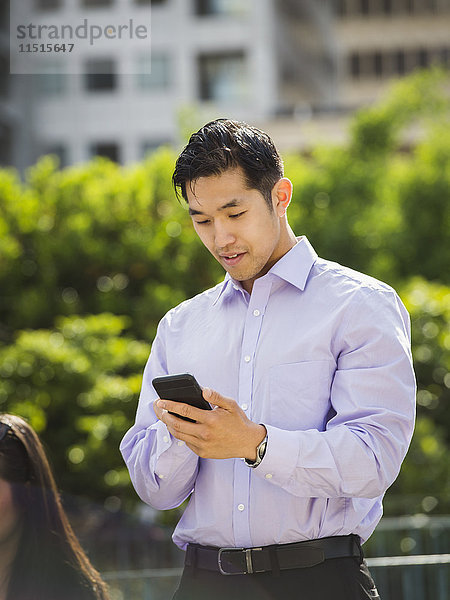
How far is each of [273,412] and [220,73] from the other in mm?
25421

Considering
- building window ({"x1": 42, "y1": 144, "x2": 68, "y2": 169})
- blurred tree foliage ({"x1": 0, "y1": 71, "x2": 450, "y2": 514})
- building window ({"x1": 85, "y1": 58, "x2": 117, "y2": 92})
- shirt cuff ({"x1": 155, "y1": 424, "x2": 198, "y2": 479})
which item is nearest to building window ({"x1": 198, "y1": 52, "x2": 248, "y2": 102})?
building window ({"x1": 85, "y1": 58, "x2": 117, "y2": 92})

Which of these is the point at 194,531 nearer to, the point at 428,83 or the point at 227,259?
the point at 227,259


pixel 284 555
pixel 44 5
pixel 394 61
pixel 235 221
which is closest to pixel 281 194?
pixel 235 221

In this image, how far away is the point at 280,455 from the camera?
184 cm

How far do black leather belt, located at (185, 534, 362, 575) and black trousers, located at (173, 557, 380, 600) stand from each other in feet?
0.05

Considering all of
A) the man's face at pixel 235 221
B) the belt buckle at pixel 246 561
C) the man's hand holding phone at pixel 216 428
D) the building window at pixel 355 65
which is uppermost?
the building window at pixel 355 65

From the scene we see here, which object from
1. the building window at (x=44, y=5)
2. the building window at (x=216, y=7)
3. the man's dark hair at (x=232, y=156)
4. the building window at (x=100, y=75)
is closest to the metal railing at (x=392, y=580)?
the man's dark hair at (x=232, y=156)

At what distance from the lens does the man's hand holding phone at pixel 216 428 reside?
5.85 ft

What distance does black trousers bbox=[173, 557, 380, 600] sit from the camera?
6.35 ft

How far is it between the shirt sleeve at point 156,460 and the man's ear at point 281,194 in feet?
1.60

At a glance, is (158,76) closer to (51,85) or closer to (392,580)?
(51,85)

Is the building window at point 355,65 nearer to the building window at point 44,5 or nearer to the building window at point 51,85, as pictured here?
the building window at point 51,85

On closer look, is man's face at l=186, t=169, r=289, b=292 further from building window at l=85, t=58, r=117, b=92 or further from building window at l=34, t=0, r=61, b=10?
building window at l=85, t=58, r=117, b=92

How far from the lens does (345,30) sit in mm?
37438
